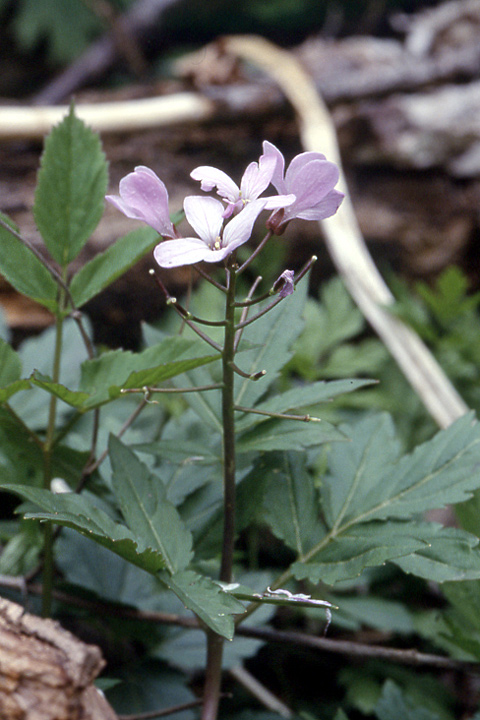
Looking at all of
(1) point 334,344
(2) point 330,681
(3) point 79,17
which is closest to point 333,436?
Result: (2) point 330,681

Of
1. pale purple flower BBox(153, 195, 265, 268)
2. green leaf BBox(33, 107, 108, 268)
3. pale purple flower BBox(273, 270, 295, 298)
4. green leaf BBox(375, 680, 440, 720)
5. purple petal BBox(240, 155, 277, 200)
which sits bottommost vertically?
green leaf BBox(375, 680, 440, 720)

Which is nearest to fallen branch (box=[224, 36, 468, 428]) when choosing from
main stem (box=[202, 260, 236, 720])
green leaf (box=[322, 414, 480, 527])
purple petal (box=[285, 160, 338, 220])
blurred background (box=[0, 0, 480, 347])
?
blurred background (box=[0, 0, 480, 347])

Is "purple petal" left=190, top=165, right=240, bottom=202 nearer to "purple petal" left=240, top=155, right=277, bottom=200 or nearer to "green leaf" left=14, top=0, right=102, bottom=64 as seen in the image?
"purple petal" left=240, top=155, right=277, bottom=200

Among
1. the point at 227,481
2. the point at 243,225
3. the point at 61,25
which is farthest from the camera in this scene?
the point at 61,25

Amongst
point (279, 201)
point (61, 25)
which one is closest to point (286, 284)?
point (279, 201)

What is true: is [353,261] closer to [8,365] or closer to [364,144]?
[364,144]

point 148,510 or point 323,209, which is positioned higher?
point 323,209
